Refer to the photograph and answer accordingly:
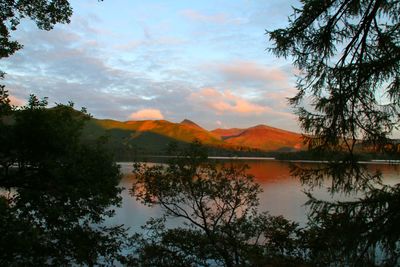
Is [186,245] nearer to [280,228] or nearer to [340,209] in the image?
[280,228]

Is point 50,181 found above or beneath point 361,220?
beneath

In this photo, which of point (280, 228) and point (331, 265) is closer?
point (331, 265)

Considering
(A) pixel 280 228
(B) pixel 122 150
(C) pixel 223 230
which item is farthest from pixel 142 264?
(B) pixel 122 150

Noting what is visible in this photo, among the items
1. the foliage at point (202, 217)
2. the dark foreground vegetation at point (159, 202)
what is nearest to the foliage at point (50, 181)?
the dark foreground vegetation at point (159, 202)

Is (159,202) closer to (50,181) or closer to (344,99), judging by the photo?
(50,181)

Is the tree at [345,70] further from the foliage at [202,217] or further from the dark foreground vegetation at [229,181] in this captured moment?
the foliage at [202,217]

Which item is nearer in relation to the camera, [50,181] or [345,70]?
[345,70]

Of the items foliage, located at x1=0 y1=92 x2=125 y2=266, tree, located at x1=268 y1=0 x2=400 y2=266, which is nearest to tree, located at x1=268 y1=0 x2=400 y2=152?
tree, located at x1=268 y1=0 x2=400 y2=266

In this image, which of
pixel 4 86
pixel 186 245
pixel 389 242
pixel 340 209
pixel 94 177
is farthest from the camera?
pixel 186 245

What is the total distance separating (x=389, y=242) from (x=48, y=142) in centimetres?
998

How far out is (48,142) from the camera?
11344mm

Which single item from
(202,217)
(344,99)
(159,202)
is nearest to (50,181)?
(159,202)

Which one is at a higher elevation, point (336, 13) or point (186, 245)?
point (336, 13)

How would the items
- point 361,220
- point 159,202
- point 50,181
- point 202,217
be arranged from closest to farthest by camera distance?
point 361,220 → point 50,181 → point 202,217 → point 159,202
